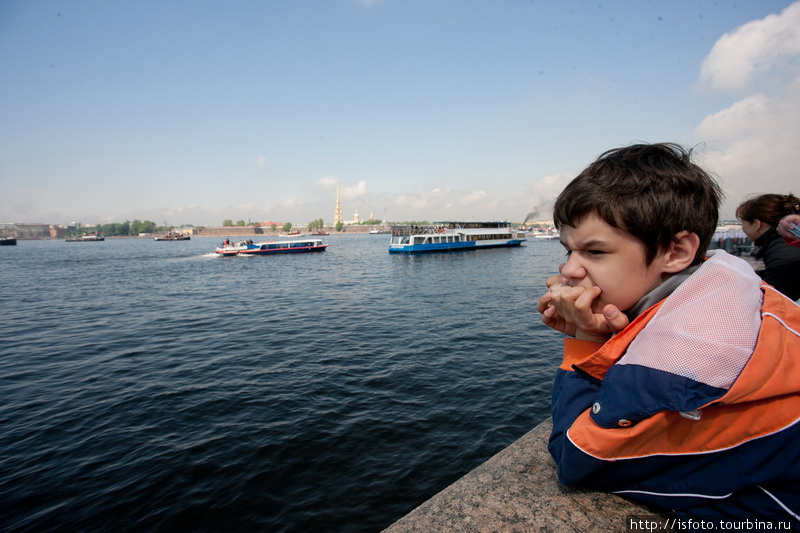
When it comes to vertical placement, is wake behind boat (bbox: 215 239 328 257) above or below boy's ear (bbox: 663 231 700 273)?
below

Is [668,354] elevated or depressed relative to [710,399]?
elevated

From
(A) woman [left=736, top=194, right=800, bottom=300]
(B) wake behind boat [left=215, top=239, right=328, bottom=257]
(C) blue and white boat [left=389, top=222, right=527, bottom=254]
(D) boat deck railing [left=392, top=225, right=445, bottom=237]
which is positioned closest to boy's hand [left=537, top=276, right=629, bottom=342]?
(A) woman [left=736, top=194, right=800, bottom=300]

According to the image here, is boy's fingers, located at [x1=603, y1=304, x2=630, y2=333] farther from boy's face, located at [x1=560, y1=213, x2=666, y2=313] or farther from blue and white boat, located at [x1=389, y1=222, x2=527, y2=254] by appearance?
blue and white boat, located at [x1=389, y1=222, x2=527, y2=254]

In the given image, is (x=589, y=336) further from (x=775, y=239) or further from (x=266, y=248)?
(x=266, y=248)

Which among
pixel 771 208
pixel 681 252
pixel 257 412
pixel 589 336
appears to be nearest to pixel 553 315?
pixel 589 336

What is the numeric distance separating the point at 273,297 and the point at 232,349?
413 inches

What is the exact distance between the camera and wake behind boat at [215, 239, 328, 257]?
5734 centimetres

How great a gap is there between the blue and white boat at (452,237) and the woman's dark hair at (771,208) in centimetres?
4861

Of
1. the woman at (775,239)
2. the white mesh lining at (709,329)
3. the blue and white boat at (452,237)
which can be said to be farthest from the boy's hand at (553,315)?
the blue and white boat at (452,237)

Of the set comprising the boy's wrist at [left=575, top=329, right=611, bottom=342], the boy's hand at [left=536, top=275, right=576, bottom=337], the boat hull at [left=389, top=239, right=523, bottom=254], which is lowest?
the boat hull at [left=389, top=239, right=523, bottom=254]

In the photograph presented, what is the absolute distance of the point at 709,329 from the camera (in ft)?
4.01

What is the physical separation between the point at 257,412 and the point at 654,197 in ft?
26.6

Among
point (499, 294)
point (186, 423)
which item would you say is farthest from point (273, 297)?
point (186, 423)

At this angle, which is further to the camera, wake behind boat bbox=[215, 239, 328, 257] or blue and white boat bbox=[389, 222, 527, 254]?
wake behind boat bbox=[215, 239, 328, 257]
